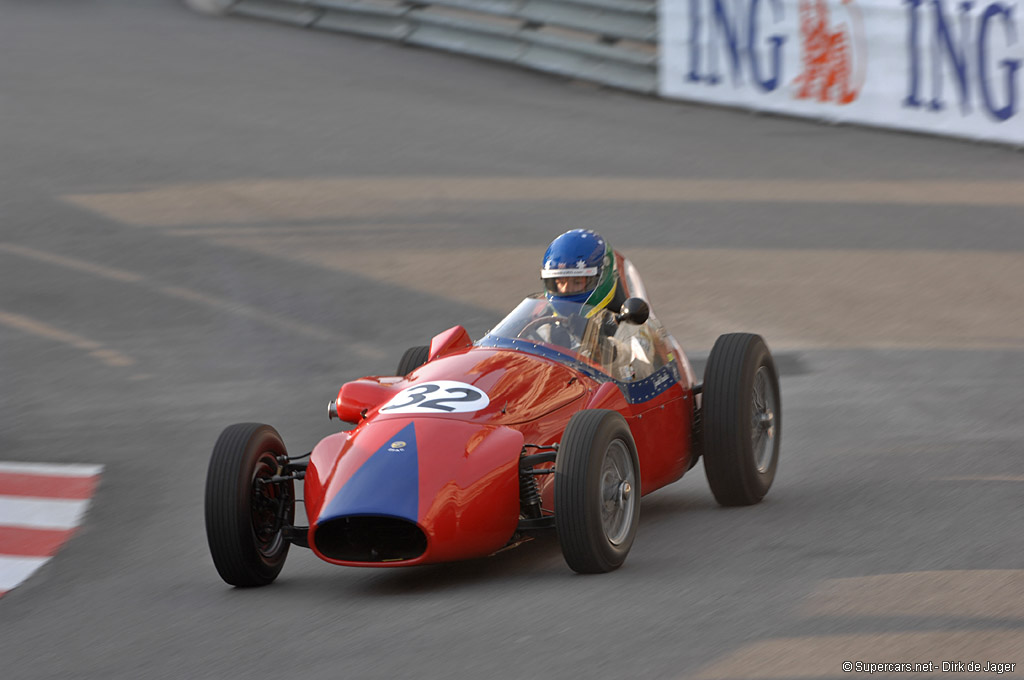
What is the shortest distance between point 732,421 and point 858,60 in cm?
1137

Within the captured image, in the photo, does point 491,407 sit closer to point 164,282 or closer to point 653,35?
point 164,282

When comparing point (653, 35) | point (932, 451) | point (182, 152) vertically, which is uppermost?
point (653, 35)

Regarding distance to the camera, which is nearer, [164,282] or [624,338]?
[624,338]

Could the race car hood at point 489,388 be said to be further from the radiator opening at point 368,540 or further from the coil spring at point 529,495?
the radiator opening at point 368,540

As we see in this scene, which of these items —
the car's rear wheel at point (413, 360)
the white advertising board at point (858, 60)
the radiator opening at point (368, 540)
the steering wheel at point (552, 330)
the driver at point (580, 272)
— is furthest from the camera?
the white advertising board at point (858, 60)

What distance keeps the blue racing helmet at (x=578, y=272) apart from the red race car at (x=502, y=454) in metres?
0.10

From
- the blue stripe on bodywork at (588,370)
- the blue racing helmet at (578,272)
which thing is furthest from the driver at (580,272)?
the blue stripe on bodywork at (588,370)

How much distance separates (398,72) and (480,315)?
10108 millimetres

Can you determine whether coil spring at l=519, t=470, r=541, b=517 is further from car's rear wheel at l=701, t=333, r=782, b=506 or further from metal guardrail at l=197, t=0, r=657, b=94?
metal guardrail at l=197, t=0, r=657, b=94

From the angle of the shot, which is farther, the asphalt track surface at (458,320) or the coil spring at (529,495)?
the coil spring at (529,495)

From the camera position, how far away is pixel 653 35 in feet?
67.1

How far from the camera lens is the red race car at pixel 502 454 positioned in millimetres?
6535

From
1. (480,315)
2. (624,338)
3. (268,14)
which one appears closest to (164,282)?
(480,315)

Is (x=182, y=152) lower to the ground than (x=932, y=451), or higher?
higher
